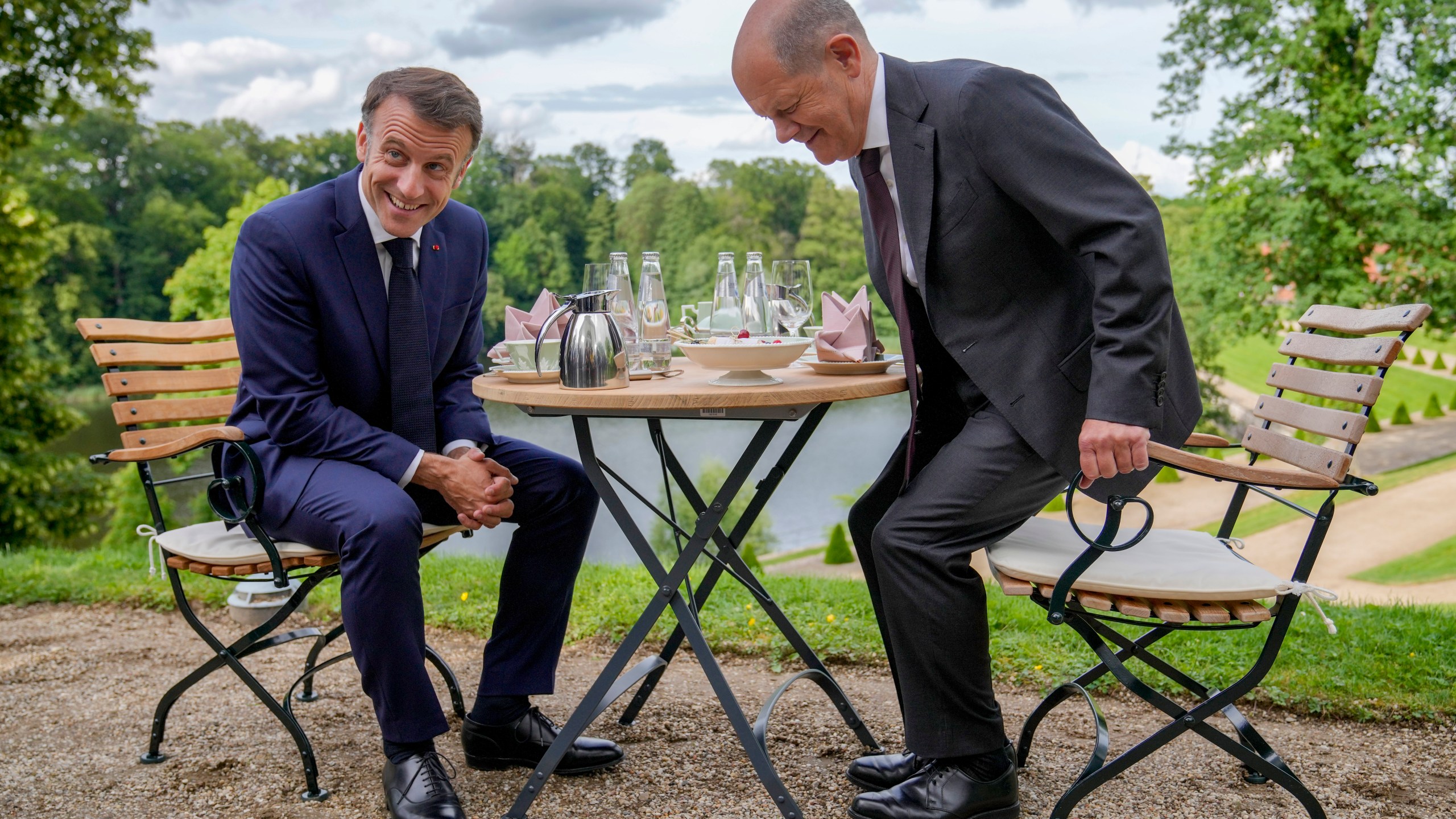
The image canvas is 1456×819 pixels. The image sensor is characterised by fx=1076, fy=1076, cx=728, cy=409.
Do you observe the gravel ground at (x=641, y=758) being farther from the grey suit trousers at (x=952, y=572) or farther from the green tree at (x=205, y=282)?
the green tree at (x=205, y=282)

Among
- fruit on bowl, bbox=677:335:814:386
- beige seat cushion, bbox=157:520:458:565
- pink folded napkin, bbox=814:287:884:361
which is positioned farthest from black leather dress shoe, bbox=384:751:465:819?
pink folded napkin, bbox=814:287:884:361

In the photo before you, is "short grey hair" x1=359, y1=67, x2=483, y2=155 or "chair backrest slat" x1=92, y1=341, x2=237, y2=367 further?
"chair backrest slat" x1=92, y1=341, x2=237, y2=367

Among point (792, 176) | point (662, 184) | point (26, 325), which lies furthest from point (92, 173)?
point (26, 325)

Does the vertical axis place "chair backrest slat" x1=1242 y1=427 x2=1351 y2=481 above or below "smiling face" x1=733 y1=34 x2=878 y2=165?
below

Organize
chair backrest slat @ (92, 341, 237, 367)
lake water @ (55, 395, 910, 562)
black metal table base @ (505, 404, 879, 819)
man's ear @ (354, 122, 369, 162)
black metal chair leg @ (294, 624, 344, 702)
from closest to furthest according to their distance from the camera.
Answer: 1. black metal table base @ (505, 404, 879, 819)
2. man's ear @ (354, 122, 369, 162)
3. chair backrest slat @ (92, 341, 237, 367)
4. black metal chair leg @ (294, 624, 344, 702)
5. lake water @ (55, 395, 910, 562)

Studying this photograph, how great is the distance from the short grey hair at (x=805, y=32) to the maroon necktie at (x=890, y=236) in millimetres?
261

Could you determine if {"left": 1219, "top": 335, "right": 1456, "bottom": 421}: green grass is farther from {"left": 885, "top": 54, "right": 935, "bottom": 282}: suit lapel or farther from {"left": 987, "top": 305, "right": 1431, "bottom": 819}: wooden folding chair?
{"left": 885, "top": 54, "right": 935, "bottom": 282}: suit lapel

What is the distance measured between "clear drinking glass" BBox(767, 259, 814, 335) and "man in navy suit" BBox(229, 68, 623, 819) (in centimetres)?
69

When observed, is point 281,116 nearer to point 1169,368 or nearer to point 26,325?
point 26,325

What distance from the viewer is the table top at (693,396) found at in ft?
7.16

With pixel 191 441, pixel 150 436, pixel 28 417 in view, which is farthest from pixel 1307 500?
pixel 28 417

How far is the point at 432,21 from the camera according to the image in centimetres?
6269

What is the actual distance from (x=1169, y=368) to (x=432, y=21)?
220ft

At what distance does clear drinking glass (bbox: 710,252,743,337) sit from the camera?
280 centimetres
